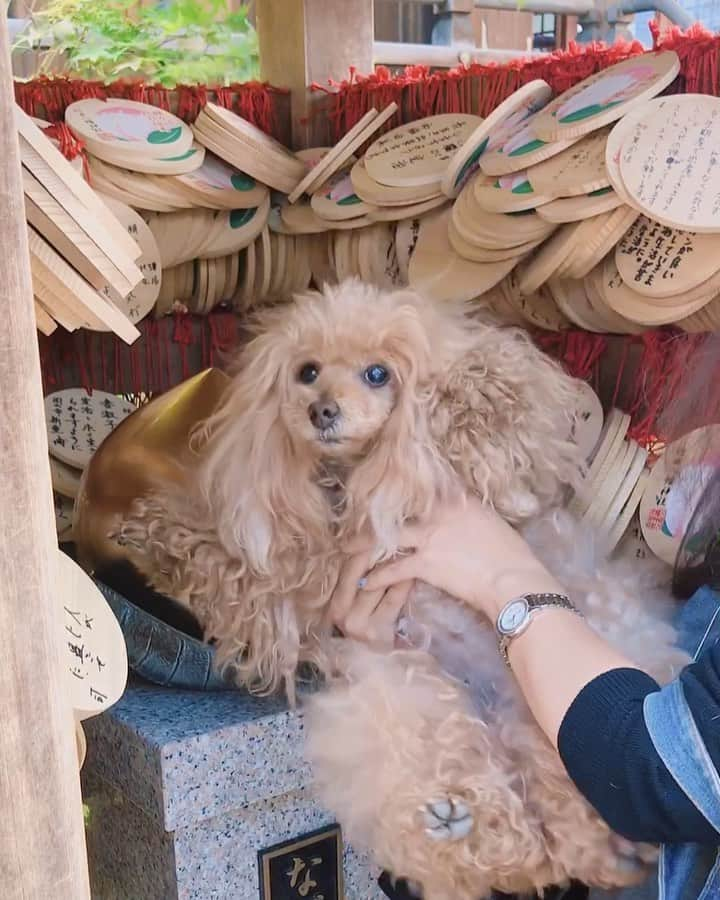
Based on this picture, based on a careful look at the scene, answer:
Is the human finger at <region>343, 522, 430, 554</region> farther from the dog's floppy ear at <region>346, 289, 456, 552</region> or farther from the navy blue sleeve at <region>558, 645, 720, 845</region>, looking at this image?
the navy blue sleeve at <region>558, 645, 720, 845</region>

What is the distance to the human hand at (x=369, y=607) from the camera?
1.05 m

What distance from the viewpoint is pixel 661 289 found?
105 centimetres

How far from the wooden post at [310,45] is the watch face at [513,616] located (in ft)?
2.76

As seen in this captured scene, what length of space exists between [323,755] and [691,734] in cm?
41

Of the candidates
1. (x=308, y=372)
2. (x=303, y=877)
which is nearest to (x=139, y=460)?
(x=308, y=372)

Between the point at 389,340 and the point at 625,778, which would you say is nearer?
the point at 625,778

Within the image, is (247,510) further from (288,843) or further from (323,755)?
(288,843)

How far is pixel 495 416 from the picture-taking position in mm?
1013

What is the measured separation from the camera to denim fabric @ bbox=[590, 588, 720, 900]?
0.74 m

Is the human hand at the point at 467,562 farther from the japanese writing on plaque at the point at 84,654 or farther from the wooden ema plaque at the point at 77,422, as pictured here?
the wooden ema plaque at the point at 77,422

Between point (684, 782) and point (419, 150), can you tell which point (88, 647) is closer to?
point (684, 782)

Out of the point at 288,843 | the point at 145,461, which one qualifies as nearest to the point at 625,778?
the point at 288,843

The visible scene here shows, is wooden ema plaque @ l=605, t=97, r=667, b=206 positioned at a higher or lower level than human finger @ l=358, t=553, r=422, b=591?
higher

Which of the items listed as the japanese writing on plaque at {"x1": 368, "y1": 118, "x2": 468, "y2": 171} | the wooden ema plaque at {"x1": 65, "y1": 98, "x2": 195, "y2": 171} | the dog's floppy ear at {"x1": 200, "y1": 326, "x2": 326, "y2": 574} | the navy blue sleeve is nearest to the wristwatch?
the navy blue sleeve
